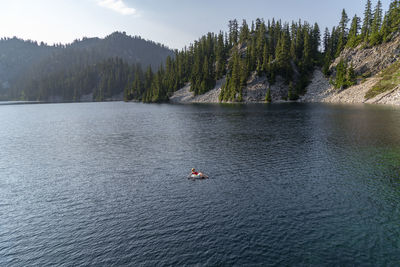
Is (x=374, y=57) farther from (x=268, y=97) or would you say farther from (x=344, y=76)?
(x=268, y=97)

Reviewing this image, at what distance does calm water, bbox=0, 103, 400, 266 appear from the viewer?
2027cm

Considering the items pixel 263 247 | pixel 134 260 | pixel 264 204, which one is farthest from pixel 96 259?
pixel 264 204

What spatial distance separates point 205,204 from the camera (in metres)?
28.7

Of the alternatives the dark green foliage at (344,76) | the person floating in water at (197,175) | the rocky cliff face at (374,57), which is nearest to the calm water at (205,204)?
the person floating in water at (197,175)

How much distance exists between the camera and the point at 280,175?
1468 inches

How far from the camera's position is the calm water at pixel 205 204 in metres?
20.3

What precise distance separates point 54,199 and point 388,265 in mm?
33953

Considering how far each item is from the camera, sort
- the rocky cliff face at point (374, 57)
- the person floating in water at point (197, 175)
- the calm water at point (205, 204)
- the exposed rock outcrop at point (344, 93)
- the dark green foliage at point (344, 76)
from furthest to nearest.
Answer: the dark green foliage at point (344, 76) → the rocky cliff face at point (374, 57) → the exposed rock outcrop at point (344, 93) → the person floating in water at point (197, 175) → the calm water at point (205, 204)

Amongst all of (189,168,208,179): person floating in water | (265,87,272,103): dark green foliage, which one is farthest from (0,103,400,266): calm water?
(265,87,272,103): dark green foliage

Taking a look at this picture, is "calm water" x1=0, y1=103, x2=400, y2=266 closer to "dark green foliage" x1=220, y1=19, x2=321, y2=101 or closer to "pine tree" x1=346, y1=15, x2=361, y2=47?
"dark green foliage" x1=220, y1=19, x2=321, y2=101

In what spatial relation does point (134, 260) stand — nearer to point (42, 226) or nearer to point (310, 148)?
point (42, 226)

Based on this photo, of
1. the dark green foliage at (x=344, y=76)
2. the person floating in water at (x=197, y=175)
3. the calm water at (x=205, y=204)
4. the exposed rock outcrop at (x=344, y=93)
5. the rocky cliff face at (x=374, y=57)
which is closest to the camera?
the calm water at (x=205, y=204)

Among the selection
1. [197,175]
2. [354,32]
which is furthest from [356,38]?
[197,175]

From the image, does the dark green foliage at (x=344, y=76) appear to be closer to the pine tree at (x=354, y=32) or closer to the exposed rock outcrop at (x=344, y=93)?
the exposed rock outcrop at (x=344, y=93)
